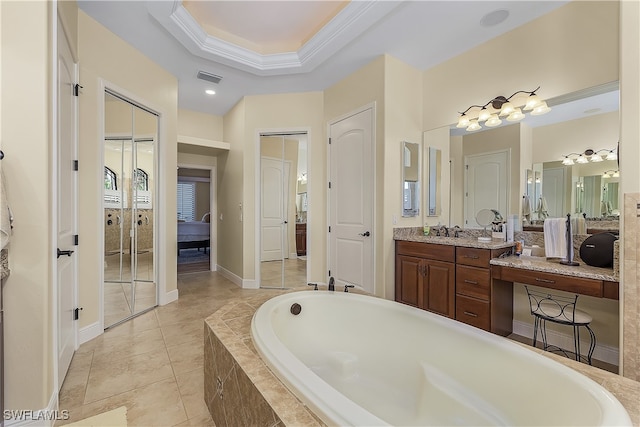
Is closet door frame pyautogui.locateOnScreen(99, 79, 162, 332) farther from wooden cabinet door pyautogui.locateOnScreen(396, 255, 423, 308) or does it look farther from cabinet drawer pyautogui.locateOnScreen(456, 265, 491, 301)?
cabinet drawer pyautogui.locateOnScreen(456, 265, 491, 301)

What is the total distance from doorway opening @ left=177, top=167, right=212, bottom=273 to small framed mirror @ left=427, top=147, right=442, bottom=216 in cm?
396

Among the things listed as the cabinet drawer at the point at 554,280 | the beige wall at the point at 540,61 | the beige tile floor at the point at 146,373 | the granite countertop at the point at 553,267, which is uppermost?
the beige wall at the point at 540,61

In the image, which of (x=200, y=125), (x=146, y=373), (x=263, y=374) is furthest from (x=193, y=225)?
(x=263, y=374)

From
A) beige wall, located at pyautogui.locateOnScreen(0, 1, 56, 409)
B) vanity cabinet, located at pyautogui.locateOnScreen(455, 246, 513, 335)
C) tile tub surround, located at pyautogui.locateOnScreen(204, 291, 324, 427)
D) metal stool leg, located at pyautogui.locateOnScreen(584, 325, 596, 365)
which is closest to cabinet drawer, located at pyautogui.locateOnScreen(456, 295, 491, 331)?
vanity cabinet, located at pyautogui.locateOnScreen(455, 246, 513, 335)

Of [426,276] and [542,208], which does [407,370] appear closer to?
[426,276]

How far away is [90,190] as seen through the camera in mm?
2559

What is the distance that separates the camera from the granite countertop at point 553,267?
1.88 meters

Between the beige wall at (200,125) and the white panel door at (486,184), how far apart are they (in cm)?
407

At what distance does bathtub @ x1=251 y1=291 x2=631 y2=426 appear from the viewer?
108 centimetres

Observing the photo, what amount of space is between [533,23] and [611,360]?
2865 mm

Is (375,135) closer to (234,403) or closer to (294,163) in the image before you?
(294,163)

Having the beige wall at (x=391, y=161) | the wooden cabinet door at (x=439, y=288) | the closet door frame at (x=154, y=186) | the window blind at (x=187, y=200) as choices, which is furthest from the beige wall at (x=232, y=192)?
the window blind at (x=187, y=200)

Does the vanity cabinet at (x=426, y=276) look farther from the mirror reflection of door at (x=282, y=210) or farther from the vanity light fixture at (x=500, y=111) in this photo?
the mirror reflection of door at (x=282, y=210)

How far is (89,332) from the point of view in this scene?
2.54 metres
